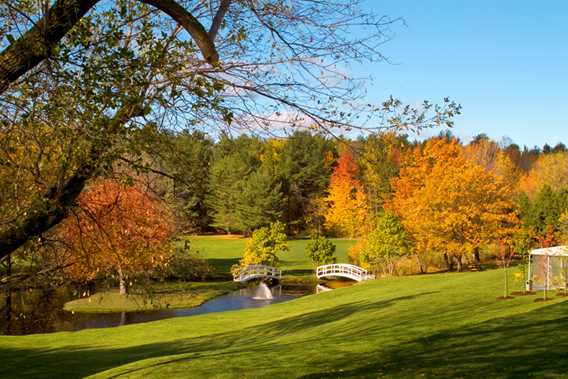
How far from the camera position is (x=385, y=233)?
109 feet

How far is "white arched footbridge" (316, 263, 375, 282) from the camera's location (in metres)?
36.6

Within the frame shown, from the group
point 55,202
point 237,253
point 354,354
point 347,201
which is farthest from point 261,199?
point 55,202

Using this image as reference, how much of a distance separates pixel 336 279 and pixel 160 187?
34559 mm

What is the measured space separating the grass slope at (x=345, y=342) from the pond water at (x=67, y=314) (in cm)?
464

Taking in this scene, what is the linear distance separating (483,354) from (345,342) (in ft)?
12.0

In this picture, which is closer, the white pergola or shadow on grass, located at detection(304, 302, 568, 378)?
shadow on grass, located at detection(304, 302, 568, 378)

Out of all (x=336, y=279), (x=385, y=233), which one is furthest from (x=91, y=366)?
(x=336, y=279)

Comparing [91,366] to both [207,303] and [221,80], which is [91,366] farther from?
[207,303]

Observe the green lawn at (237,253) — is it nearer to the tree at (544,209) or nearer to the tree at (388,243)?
the tree at (388,243)

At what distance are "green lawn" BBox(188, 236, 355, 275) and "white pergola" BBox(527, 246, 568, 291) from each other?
2521cm

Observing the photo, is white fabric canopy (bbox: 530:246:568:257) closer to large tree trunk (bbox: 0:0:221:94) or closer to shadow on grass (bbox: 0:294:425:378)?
shadow on grass (bbox: 0:294:425:378)

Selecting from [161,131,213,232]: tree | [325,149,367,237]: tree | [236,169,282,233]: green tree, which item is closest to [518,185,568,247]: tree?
[325,149,367,237]: tree

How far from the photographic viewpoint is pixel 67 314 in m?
27.0

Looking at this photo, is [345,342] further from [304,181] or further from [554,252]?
[304,181]
